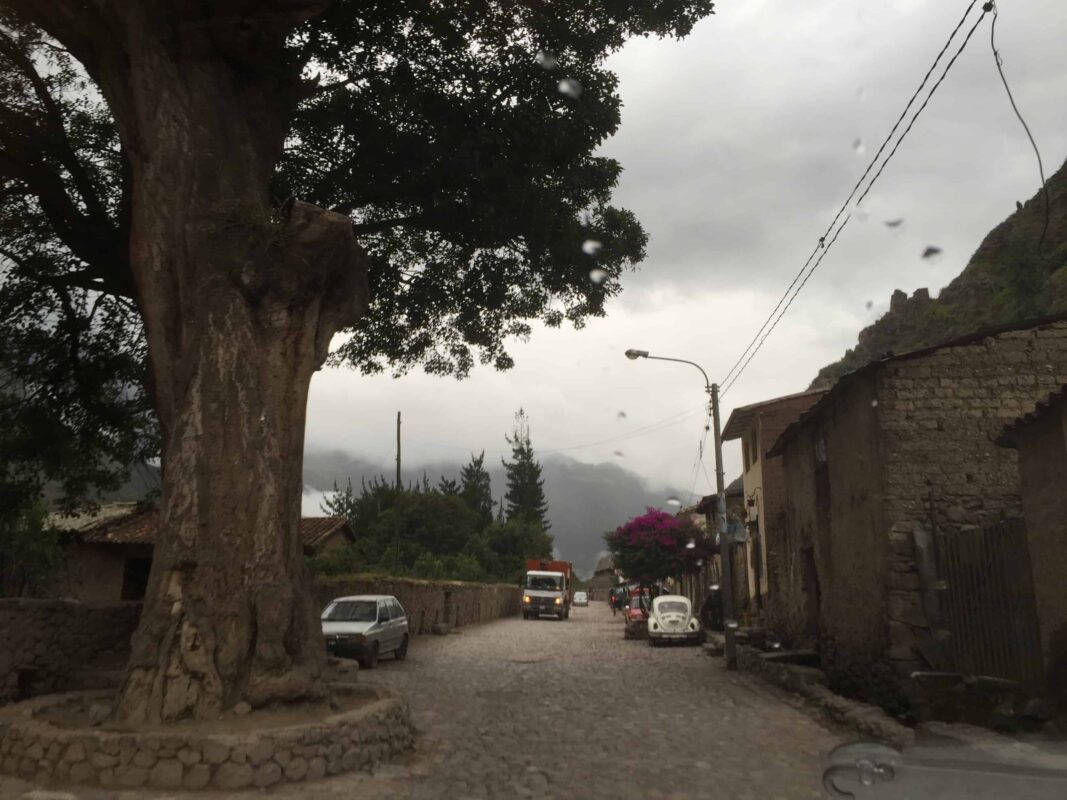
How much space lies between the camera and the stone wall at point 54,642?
1096cm

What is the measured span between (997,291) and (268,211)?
41.0m

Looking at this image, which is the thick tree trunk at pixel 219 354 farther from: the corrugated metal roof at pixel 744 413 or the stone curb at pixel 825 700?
the corrugated metal roof at pixel 744 413

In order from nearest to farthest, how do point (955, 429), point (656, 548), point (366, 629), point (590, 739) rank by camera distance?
point (590, 739) < point (955, 429) < point (366, 629) < point (656, 548)

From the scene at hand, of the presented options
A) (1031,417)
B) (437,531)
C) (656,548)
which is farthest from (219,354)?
(437,531)

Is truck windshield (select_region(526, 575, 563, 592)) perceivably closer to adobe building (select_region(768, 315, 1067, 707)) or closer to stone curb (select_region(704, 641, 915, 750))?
stone curb (select_region(704, 641, 915, 750))

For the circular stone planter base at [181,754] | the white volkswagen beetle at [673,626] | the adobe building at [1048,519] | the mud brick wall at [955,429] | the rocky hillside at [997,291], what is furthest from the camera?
the rocky hillside at [997,291]

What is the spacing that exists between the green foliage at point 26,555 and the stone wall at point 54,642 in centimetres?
615

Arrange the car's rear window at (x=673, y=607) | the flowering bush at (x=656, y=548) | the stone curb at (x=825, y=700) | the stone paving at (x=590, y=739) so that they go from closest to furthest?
the stone paving at (x=590, y=739) → the stone curb at (x=825, y=700) → the car's rear window at (x=673, y=607) → the flowering bush at (x=656, y=548)

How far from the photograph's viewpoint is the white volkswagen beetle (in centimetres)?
2638

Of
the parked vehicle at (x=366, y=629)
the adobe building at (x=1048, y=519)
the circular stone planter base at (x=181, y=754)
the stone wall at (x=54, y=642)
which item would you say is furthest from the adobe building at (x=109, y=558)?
the adobe building at (x=1048, y=519)

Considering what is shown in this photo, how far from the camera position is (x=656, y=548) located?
3403cm

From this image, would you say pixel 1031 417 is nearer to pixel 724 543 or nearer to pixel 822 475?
pixel 822 475

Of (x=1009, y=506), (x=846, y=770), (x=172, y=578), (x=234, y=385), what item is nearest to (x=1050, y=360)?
(x=1009, y=506)

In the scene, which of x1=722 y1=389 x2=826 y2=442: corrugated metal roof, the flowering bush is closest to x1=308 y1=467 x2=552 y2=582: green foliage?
the flowering bush
